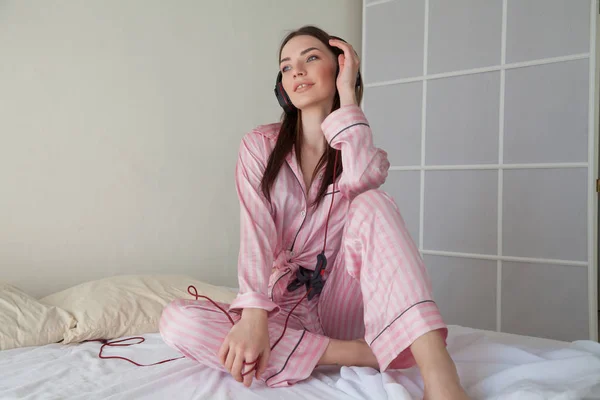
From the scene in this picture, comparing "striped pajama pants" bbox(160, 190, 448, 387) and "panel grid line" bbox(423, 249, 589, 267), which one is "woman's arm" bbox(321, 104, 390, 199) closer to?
"striped pajama pants" bbox(160, 190, 448, 387)

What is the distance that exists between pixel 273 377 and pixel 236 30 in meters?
1.88

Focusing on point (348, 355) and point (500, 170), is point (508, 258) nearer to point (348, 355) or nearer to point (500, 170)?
point (500, 170)

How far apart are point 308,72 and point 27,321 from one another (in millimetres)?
1031

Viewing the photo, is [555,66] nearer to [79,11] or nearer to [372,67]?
[372,67]

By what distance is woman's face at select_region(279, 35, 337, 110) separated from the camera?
1316 millimetres

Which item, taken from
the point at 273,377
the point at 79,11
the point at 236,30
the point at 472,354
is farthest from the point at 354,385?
the point at 236,30

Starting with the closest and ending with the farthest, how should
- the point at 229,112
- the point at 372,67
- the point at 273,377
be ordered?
the point at 273,377 → the point at 229,112 → the point at 372,67

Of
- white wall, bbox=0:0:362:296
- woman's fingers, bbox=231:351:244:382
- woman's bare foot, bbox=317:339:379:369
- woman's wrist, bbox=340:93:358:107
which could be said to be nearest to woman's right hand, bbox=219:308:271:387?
woman's fingers, bbox=231:351:244:382

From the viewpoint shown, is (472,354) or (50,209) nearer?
(472,354)

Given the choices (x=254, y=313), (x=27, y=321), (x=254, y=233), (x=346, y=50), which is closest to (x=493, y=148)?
(x=346, y=50)

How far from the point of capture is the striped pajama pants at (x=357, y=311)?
3.04ft

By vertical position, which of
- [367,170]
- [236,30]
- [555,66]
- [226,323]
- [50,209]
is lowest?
[226,323]

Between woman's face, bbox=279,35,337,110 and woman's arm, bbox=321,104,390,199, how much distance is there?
0.15 metres

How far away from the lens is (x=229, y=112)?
8.03 ft
